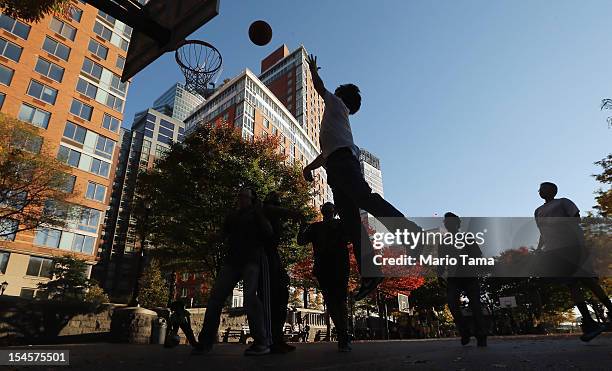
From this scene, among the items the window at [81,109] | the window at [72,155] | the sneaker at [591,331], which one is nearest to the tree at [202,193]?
the sneaker at [591,331]

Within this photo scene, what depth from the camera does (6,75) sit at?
35.3 m

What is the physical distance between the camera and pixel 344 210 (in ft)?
12.1

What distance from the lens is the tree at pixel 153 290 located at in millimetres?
51250

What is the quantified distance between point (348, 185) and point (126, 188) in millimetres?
110287

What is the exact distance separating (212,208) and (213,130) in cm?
477

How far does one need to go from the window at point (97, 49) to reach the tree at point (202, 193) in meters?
34.9

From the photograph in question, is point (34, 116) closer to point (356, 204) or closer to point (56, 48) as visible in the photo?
point (56, 48)

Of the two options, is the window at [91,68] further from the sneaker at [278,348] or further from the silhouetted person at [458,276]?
the sneaker at [278,348]

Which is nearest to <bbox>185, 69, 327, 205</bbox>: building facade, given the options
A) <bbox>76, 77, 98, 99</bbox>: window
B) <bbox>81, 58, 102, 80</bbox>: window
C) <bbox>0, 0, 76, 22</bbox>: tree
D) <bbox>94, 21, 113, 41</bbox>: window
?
<bbox>81, 58, 102, 80</bbox>: window

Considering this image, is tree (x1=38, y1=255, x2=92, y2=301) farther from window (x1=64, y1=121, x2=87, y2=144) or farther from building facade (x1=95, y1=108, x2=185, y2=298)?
building facade (x1=95, y1=108, x2=185, y2=298)

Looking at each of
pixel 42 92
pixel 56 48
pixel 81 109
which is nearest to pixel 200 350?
pixel 42 92

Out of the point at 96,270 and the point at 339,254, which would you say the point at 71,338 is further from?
the point at 96,270

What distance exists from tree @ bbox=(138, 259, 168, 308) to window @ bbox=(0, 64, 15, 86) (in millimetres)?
28004

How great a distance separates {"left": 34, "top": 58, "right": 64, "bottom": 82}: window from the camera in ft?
126
